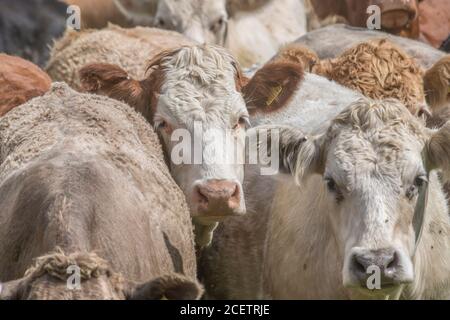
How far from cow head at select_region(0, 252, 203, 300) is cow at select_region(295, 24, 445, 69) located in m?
5.34

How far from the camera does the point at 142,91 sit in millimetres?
7551

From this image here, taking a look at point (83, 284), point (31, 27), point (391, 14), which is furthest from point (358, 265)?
point (31, 27)

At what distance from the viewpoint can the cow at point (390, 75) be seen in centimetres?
836

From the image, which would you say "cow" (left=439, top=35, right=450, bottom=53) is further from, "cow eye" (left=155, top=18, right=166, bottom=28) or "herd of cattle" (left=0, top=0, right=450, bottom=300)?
"cow eye" (left=155, top=18, right=166, bottom=28)

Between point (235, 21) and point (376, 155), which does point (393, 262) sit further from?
point (235, 21)

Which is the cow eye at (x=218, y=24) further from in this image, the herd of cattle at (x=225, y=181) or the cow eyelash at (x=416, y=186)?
the cow eyelash at (x=416, y=186)

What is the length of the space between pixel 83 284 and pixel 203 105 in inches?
92.9

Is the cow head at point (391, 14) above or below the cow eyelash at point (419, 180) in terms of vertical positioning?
above

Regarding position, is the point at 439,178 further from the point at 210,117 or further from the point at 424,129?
the point at 210,117

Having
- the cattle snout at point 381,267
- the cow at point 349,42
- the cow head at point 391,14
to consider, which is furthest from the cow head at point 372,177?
the cow head at point 391,14

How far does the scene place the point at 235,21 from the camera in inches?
489

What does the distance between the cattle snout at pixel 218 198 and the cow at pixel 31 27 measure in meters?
4.86
